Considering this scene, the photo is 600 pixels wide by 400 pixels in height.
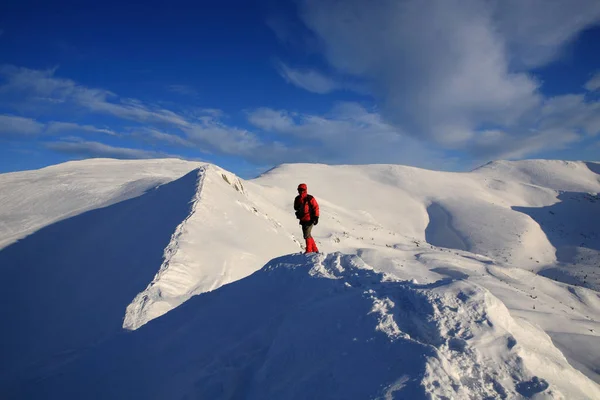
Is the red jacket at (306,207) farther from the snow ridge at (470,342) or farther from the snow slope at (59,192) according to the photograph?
the snow slope at (59,192)

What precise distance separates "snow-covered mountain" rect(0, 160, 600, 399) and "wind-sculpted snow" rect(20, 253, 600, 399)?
21 mm

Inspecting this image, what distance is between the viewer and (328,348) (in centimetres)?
410

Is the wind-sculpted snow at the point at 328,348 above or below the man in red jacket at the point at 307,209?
below

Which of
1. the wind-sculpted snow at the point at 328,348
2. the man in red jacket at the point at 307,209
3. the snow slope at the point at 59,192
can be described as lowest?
the wind-sculpted snow at the point at 328,348

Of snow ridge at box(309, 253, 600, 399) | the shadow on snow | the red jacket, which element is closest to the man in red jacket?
the red jacket

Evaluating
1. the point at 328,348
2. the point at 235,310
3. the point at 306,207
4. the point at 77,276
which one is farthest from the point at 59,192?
the point at 328,348

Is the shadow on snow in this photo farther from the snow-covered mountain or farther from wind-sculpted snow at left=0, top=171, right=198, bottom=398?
wind-sculpted snow at left=0, top=171, right=198, bottom=398

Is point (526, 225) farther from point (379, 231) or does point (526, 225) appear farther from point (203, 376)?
point (203, 376)

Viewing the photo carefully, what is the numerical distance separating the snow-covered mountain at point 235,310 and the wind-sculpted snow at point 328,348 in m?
0.02

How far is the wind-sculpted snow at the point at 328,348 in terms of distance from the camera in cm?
345

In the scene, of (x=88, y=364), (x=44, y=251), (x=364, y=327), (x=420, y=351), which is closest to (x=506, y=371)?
(x=420, y=351)

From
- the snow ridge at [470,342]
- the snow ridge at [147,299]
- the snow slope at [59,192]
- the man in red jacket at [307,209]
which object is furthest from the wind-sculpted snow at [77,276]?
the snow ridge at [470,342]

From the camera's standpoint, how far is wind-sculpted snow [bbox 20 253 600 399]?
3449mm

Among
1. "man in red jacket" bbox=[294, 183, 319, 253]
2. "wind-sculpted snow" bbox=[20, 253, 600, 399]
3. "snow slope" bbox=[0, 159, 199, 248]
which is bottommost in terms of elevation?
"wind-sculpted snow" bbox=[20, 253, 600, 399]
